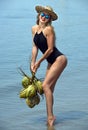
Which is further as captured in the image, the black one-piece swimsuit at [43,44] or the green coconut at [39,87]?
the green coconut at [39,87]

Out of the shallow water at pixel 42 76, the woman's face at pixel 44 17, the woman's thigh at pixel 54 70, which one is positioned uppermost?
the woman's face at pixel 44 17

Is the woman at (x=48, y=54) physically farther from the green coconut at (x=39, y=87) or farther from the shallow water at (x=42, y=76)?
the shallow water at (x=42, y=76)

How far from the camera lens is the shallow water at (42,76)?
8.66m

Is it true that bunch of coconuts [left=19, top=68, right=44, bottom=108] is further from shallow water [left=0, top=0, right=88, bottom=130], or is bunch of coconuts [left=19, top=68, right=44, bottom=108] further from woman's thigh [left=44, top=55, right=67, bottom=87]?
shallow water [left=0, top=0, right=88, bottom=130]

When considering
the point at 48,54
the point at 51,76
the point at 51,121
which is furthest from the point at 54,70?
the point at 51,121

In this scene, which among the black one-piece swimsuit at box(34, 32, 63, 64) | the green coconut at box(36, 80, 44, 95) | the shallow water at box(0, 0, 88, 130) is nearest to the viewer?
the black one-piece swimsuit at box(34, 32, 63, 64)

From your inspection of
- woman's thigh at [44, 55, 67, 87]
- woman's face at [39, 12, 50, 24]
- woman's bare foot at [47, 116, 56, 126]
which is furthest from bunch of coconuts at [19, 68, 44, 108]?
woman's face at [39, 12, 50, 24]

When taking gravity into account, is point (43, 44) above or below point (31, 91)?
above

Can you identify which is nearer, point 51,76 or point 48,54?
point 48,54

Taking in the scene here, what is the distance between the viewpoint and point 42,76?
12016 millimetres

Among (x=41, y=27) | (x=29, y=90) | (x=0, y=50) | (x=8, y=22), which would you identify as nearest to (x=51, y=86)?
(x=29, y=90)

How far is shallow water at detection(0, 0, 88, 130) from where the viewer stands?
866cm

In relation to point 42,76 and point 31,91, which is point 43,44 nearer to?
point 31,91

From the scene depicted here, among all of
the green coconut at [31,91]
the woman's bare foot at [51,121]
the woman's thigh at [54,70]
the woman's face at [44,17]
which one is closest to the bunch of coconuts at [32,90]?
the green coconut at [31,91]
